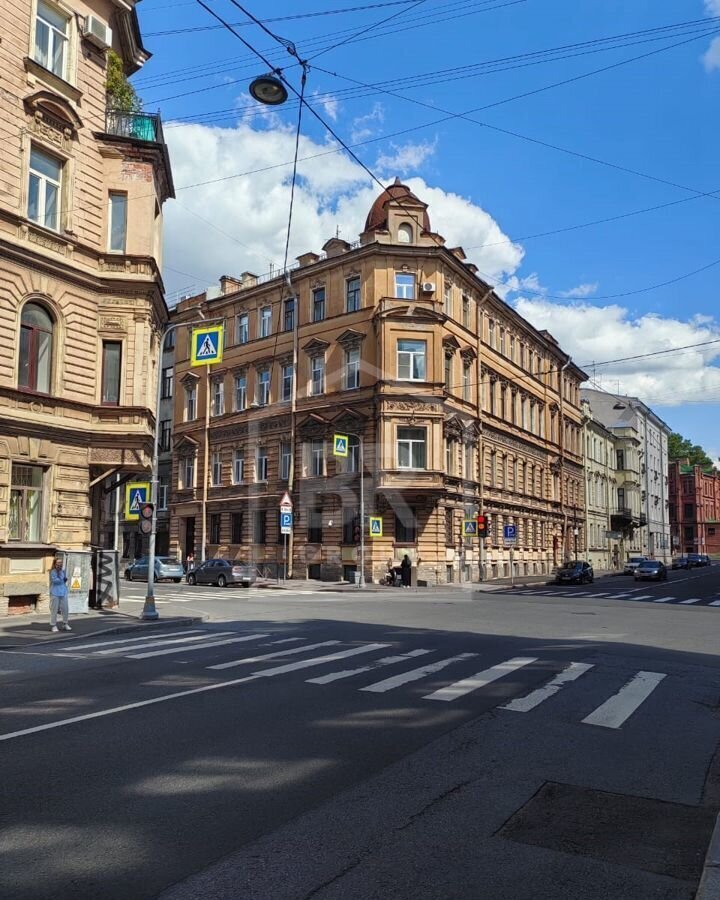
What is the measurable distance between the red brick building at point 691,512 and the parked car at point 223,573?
322ft

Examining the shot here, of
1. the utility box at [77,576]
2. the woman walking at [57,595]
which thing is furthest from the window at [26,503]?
the woman walking at [57,595]

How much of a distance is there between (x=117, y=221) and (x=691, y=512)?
118 m

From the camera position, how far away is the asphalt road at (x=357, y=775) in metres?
4.48

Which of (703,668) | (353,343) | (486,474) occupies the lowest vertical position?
(703,668)

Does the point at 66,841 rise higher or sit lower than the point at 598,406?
lower

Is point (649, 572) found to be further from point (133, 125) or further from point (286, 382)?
point (133, 125)

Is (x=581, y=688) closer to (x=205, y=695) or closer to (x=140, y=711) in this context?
(x=205, y=695)

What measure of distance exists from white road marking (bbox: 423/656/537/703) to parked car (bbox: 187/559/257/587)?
88.7ft

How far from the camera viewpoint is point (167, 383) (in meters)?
55.3

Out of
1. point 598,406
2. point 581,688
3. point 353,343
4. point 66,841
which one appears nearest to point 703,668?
point 581,688

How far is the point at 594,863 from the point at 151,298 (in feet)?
70.1

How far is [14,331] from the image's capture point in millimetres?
20406

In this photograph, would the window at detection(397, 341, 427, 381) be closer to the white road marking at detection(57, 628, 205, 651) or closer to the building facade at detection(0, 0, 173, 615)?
the building facade at detection(0, 0, 173, 615)

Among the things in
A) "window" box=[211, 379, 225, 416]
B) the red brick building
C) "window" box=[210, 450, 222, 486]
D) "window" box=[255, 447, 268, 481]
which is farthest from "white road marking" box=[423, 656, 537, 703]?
the red brick building
